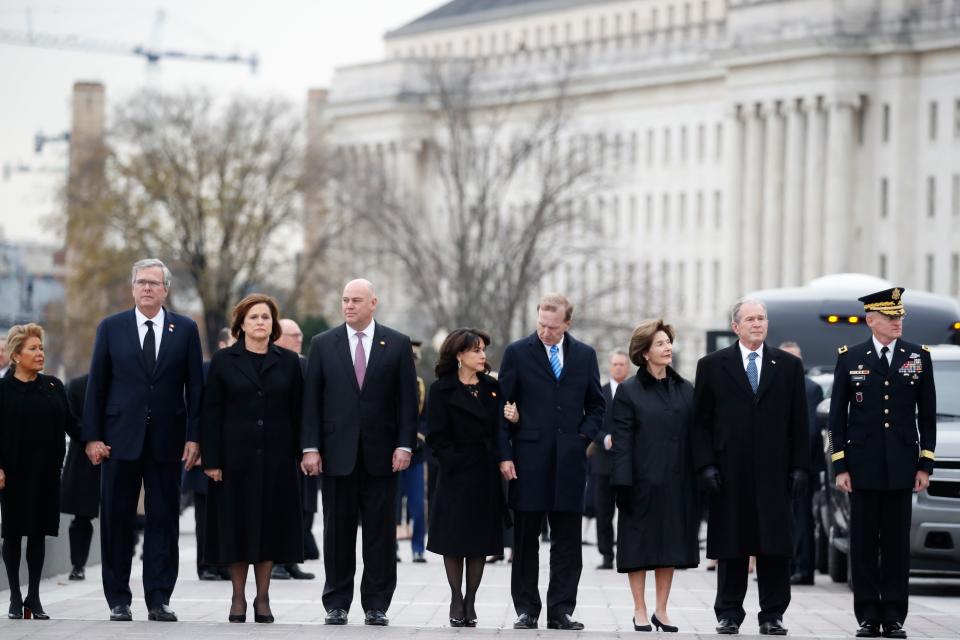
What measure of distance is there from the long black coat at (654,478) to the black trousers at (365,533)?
1541 millimetres

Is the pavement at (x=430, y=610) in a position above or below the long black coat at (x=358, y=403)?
below

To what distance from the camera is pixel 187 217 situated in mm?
105375

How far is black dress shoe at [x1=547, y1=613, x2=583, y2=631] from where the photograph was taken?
1900cm

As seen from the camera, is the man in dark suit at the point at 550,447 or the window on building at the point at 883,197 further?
the window on building at the point at 883,197

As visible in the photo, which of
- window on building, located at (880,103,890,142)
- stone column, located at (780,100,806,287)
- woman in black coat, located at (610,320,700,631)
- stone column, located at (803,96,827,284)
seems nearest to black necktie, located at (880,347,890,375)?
woman in black coat, located at (610,320,700,631)

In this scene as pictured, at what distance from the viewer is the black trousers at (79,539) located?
25.4m

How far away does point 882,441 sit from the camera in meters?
19.3

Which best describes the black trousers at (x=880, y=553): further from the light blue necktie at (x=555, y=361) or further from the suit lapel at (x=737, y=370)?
the light blue necktie at (x=555, y=361)

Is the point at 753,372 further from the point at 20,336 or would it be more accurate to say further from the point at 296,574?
the point at 296,574

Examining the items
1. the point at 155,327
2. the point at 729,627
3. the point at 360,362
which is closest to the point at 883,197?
the point at 729,627

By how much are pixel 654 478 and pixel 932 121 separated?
305ft

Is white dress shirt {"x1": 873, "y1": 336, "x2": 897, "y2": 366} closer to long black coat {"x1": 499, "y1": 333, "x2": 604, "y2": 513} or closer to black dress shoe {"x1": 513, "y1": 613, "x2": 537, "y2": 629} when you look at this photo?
long black coat {"x1": 499, "y1": 333, "x2": 604, "y2": 513}

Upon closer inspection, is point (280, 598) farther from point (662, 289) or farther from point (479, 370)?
point (662, 289)

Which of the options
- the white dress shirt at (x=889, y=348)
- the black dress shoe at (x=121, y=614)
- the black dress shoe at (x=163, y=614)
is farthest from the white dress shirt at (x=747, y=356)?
the black dress shoe at (x=121, y=614)
